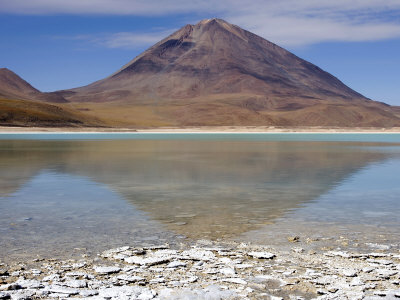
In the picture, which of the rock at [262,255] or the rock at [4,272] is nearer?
the rock at [4,272]

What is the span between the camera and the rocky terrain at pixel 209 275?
214 inches

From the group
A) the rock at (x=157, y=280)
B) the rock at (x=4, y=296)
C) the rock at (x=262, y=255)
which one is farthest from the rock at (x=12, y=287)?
the rock at (x=262, y=255)

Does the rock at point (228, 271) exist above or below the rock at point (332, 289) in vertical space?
above

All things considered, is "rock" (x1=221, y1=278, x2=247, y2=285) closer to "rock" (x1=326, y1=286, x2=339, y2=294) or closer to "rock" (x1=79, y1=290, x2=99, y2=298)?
"rock" (x1=326, y1=286, x2=339, y2=294)

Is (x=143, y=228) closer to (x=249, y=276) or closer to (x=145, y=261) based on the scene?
(x=145, y=261)

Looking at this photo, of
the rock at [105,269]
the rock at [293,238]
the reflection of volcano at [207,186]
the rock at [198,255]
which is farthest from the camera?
the reflection of volcano at [207,186]

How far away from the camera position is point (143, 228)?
28.4 feet

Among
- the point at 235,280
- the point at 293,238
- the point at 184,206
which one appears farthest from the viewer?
the point at 184,206

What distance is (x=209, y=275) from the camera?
604 centimetres

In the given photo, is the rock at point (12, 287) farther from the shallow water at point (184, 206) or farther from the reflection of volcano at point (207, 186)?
the reflection of volcano at point (207, 186)

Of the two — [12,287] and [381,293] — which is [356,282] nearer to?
[381,293]

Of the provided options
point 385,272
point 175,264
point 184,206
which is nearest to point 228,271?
point 175,264

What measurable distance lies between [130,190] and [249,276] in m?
7.83

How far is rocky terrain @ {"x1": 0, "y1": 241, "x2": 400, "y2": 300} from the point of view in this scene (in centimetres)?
543
